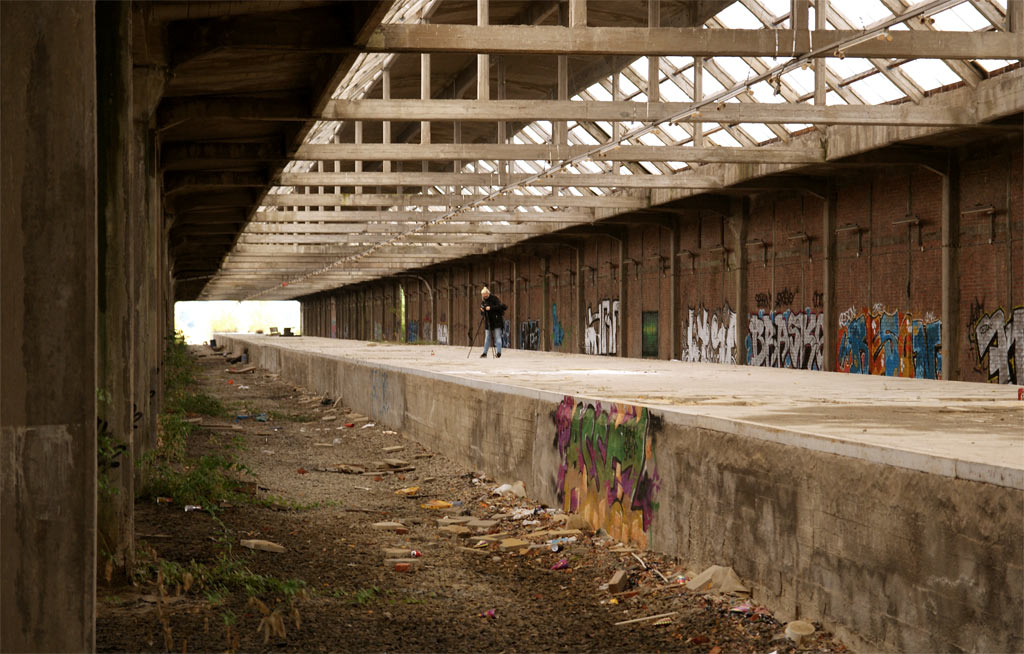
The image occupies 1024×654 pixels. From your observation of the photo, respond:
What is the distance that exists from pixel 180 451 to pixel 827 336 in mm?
14431

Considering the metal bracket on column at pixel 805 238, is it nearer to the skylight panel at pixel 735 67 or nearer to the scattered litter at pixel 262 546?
the skylight panel at pixel 735 67

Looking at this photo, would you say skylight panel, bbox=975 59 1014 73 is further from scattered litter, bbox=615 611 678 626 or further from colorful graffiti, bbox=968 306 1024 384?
scattered litter, bbox=615 611 678 626

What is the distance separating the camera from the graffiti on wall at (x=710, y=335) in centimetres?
2661

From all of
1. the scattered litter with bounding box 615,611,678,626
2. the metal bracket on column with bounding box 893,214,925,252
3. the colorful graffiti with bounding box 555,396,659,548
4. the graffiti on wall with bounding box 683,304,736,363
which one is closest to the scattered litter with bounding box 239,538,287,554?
the colorful graffiti with bounding box 555,396,659,548

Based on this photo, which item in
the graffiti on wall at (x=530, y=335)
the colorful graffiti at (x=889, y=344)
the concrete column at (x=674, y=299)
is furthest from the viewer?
the graffiti on wall at (x=530, y=335)

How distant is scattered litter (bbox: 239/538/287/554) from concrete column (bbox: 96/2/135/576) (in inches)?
48.5

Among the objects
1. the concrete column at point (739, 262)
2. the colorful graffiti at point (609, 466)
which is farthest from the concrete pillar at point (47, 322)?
the concrete column at point (739, 262)

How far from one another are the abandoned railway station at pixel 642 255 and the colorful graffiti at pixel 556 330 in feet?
7.56

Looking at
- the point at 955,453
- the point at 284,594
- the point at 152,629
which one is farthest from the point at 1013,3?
the point at 152,629

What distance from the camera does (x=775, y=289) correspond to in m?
24.7

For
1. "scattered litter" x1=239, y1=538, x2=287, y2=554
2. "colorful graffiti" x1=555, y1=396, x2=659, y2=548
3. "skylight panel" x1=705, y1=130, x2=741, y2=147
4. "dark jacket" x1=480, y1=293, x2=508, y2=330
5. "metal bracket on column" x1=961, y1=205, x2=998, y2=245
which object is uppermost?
"skylight panel" x1=705, y1=130, x2=741, y2=147

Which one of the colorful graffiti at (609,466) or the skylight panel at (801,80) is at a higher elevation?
the skylight panel at (801,80)

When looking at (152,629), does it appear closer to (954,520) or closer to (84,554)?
(84,554)

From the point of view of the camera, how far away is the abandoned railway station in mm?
3592
